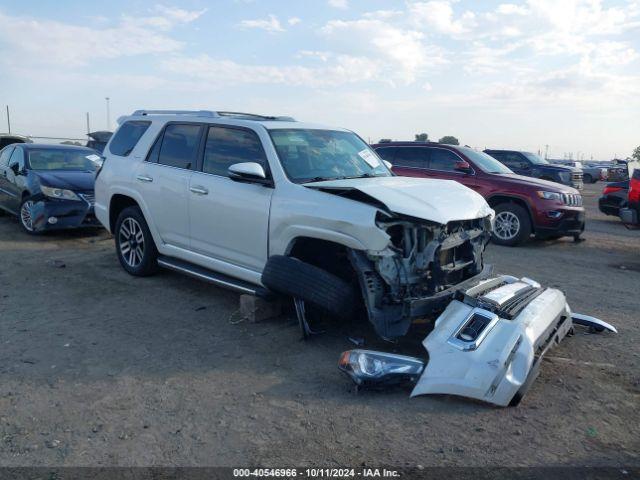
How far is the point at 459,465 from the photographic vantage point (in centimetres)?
302

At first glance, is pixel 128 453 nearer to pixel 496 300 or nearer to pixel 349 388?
pixel 349 388

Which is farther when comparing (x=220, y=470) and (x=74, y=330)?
(x=74, y=330)

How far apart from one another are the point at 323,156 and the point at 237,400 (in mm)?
2626

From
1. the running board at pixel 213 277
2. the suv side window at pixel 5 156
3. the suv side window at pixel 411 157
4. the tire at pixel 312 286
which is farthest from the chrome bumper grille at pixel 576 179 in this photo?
the tire at pixel 312 286

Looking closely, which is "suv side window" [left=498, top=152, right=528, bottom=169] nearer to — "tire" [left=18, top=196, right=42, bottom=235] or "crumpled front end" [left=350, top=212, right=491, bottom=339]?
"tire" [left=18, top=196, right=42, bottom=235]

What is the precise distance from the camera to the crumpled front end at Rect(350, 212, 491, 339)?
4.16 m

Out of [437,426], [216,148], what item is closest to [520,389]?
[437,426]

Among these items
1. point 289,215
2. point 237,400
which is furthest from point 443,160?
point 237,400

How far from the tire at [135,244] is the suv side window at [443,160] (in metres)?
6.39

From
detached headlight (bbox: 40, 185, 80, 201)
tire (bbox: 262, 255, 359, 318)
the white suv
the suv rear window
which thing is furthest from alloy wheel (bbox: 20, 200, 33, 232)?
tire (bbox: 262, 255, 359, 318)

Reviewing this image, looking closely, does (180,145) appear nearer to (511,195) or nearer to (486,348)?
(486,348)

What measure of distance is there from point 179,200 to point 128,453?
314cm

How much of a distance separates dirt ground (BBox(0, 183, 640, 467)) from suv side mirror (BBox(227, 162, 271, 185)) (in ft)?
4.50

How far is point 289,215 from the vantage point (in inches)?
185
